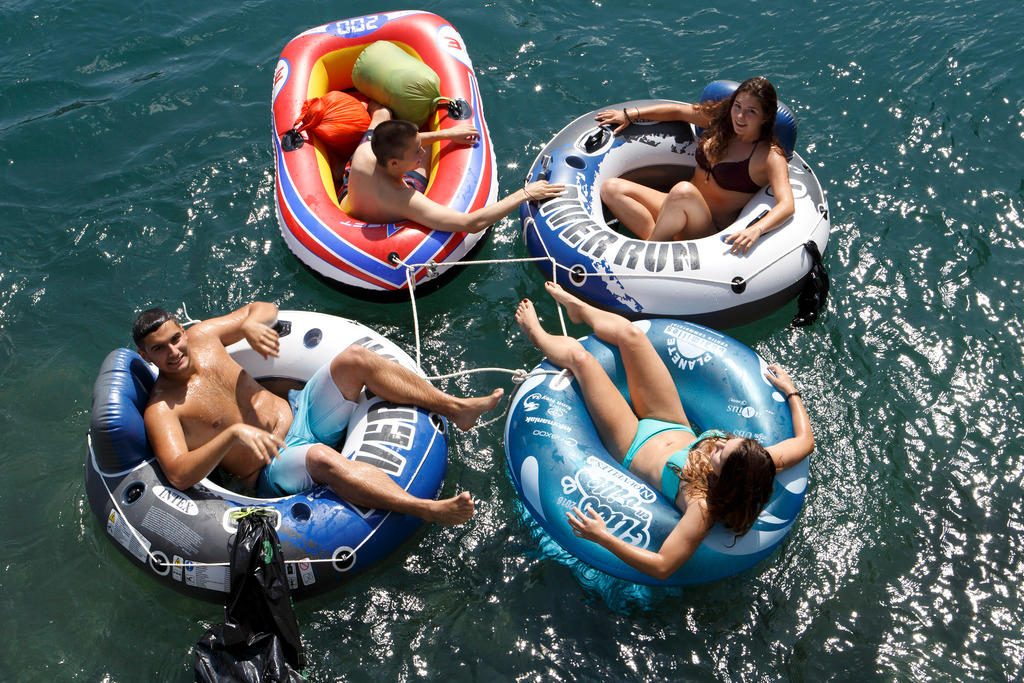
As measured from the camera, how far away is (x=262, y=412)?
459cm

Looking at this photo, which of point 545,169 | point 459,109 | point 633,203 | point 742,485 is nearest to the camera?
point 742,485

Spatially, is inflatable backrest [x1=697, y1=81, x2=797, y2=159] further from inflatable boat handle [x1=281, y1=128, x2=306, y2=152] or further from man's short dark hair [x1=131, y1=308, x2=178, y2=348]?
man's short dark hair [x1=131, y1=308, x2=178, y2=348]

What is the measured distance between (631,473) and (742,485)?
2.64 ft

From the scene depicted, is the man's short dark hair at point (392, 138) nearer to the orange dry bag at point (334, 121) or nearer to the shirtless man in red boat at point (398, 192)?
the shirtless man in red boat at point (398, 192)

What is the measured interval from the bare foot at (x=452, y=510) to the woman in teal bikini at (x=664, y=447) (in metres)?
0.55

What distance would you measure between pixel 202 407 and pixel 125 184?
123 inches

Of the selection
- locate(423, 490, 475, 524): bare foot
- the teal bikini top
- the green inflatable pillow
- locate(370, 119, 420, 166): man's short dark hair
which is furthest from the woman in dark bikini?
A: locate(423, 490, 475, 524): bare foot

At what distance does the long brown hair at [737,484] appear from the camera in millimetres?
3492

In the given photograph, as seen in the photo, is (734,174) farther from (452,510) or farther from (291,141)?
(291,141)

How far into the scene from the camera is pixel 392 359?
4.65m

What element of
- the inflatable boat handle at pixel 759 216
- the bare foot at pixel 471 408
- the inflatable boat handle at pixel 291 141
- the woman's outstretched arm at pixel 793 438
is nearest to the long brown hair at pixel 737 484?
the woman's outstretched arm at pixel 793 438

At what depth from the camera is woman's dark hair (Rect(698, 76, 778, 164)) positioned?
5035mm

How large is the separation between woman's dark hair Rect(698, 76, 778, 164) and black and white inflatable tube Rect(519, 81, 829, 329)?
162 mm

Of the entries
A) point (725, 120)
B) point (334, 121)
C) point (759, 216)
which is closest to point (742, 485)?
point (759, 216)
